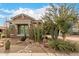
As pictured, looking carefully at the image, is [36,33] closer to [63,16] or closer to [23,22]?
[23,22]

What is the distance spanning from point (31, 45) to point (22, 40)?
131 mm

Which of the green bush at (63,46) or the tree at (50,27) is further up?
the tree at (50,27)

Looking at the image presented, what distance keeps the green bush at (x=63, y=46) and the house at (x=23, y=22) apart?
0.34m

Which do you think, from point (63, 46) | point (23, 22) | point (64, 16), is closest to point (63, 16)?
point (64, 16)

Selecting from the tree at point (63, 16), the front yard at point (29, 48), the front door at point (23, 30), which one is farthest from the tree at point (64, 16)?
the front door at point (23, 30)

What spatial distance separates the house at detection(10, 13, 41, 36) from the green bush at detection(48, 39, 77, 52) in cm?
34

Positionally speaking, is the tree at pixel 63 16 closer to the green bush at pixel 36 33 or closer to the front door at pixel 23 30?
the green bush at pixel 36 33

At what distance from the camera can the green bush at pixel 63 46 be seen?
2400mm

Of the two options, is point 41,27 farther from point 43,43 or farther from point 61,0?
point 61,0

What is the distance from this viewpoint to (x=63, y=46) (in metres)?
2.40

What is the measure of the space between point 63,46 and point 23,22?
58cm

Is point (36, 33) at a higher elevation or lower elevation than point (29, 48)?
higher

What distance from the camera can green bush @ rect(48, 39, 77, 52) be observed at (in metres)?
2.40

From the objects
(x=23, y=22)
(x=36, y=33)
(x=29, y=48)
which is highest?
(x=23, y=22)
